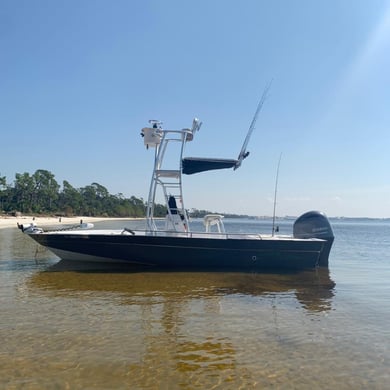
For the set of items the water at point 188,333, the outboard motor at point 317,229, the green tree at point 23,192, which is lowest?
the water at point 188,333

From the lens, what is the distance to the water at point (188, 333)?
4.68 meters

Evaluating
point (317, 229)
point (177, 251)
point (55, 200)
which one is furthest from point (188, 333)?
point (55, 200)

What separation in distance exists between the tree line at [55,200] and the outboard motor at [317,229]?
196ft

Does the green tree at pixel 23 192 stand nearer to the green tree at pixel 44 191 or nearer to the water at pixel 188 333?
the green tree at pixel 44 191

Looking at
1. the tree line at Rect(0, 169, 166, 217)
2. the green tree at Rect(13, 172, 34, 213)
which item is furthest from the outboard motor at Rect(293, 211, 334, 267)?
the green tree at Rect(13, 172, 34, 213)

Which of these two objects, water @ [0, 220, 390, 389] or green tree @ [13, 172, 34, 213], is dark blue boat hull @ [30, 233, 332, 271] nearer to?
water @ [0, 220, 390, 389]

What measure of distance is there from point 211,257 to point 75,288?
4873mm

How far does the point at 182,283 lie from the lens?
35.2ft

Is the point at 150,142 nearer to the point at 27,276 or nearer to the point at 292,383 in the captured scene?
the point at 27,276

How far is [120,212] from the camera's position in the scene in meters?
132

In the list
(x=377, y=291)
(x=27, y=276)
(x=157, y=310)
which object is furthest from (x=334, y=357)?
(x=27, y=276)

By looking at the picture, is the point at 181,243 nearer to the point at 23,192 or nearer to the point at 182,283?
the point at 182,283

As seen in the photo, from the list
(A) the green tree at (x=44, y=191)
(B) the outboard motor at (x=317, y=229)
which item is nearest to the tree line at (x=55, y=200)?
(A) the green tree at (x=44, y=191)

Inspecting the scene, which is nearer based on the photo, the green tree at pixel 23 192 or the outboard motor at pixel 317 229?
the outboard motor at pixel 317 229
